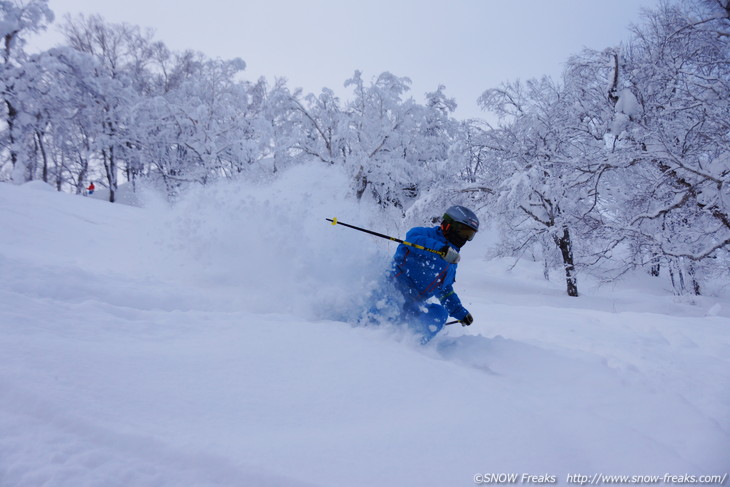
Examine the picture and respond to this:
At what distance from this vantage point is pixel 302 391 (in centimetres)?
178

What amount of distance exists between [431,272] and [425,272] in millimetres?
58

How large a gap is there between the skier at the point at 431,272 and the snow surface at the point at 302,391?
295mm

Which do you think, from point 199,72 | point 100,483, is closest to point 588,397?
point 100,483

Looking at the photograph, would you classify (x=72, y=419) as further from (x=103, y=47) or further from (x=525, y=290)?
(x=103, y=47)

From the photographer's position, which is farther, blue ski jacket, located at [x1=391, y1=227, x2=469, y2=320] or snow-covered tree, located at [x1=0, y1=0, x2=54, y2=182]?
snow-covered tree, located at [x1=0, y1=0, x2=54, y2=182]

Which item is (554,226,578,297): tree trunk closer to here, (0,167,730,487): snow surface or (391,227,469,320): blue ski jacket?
(0,167,730,487): snow surface

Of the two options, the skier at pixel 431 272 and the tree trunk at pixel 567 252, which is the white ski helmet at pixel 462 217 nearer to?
the skier at pixel 431 272

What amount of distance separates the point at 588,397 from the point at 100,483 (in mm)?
2431

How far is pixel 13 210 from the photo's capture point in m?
6.68

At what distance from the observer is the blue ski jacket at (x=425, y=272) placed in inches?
142

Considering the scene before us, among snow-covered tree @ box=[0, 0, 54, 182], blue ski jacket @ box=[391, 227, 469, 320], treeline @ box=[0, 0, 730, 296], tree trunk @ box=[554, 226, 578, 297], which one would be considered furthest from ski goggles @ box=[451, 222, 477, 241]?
snow-covered tree @ box=[0, 0, 54, 182]

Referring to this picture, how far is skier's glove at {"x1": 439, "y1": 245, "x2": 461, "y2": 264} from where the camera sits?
3447 millimetres

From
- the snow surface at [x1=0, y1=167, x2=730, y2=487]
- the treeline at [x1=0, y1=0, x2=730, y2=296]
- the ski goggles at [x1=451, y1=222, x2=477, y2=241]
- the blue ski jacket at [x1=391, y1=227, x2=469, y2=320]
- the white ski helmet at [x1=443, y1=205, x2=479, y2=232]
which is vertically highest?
the treeline at [x1=0, y1=0, x2=730, y2=296]

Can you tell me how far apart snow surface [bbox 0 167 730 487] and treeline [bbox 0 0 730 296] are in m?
4.69
